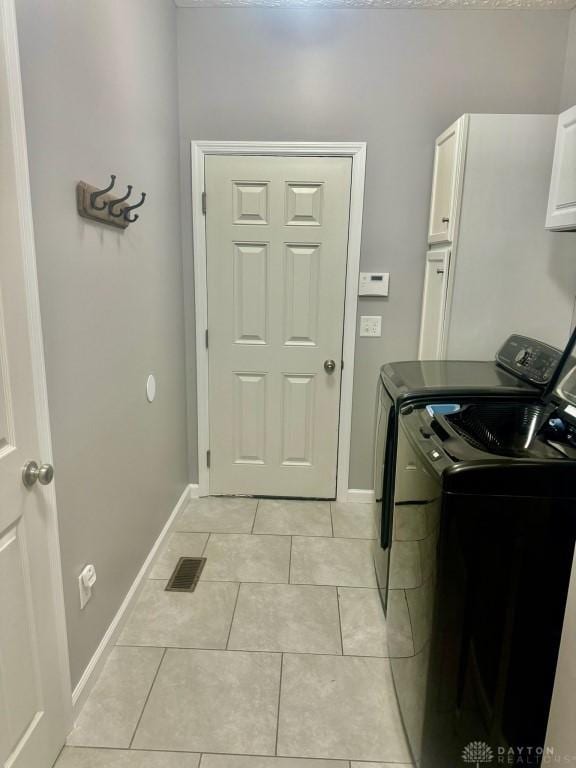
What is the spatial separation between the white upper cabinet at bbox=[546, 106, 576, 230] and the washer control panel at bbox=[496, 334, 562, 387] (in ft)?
1.52

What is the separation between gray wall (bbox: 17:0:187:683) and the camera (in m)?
1.47

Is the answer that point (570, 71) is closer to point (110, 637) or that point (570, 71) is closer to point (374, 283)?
point (374, 283)

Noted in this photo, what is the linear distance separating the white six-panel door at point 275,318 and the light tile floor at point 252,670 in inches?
21.5

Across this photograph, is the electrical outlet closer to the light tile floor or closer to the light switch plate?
the light tile floor

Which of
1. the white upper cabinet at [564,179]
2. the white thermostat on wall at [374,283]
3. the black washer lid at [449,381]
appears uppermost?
the white upper cabinet at [564,179]

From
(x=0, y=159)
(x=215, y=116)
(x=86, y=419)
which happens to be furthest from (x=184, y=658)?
(x=215, y=116)

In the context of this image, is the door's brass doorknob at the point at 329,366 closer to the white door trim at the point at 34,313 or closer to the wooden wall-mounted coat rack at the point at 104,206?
the wooden wall-mounted coat rack at the point at 104,206

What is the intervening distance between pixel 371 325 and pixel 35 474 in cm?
209

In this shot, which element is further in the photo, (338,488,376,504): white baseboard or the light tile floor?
(338,488,376,504): white baseboard

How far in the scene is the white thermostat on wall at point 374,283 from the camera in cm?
291

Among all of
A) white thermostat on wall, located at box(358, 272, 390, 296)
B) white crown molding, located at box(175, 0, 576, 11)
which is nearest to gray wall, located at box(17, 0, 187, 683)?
white crown molding, located at box(175, 0, 576, 11)

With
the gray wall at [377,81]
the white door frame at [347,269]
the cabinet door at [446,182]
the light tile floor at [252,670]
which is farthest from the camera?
the white door frame at [347,269]

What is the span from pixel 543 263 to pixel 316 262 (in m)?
1.18

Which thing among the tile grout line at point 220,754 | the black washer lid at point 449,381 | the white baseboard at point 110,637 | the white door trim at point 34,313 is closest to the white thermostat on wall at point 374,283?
the black washer lid at point 449,381
